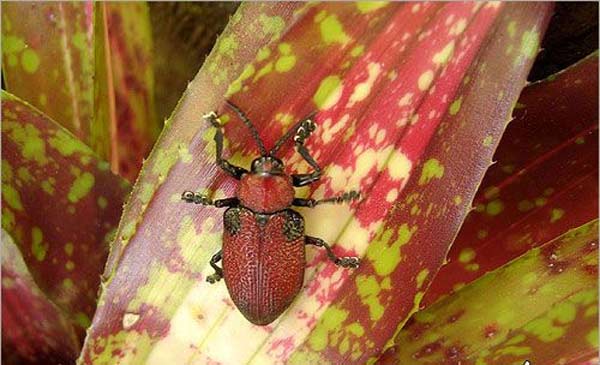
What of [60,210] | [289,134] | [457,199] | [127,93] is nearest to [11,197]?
[60,210]

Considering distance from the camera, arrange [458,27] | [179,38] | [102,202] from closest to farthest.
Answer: [458,27]
[102,202]
[179,38]

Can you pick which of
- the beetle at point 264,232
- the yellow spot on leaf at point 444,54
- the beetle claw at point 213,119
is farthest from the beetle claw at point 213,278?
the yellow spot on leaf at point 444,54

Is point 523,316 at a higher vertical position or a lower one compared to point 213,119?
lower

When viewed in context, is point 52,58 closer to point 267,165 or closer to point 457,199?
point 267,165

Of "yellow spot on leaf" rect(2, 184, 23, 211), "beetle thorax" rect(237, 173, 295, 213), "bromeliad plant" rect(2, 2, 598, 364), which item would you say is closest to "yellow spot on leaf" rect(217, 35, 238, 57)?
"bromeliad plant" rect(2, 2, 598, 364)

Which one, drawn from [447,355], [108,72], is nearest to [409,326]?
[447,355]

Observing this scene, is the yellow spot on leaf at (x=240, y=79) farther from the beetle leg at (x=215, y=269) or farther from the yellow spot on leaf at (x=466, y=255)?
the yellow spot on leaf at (x=466, y=255)

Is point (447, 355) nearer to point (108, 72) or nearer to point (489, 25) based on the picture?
point (489, 25)
